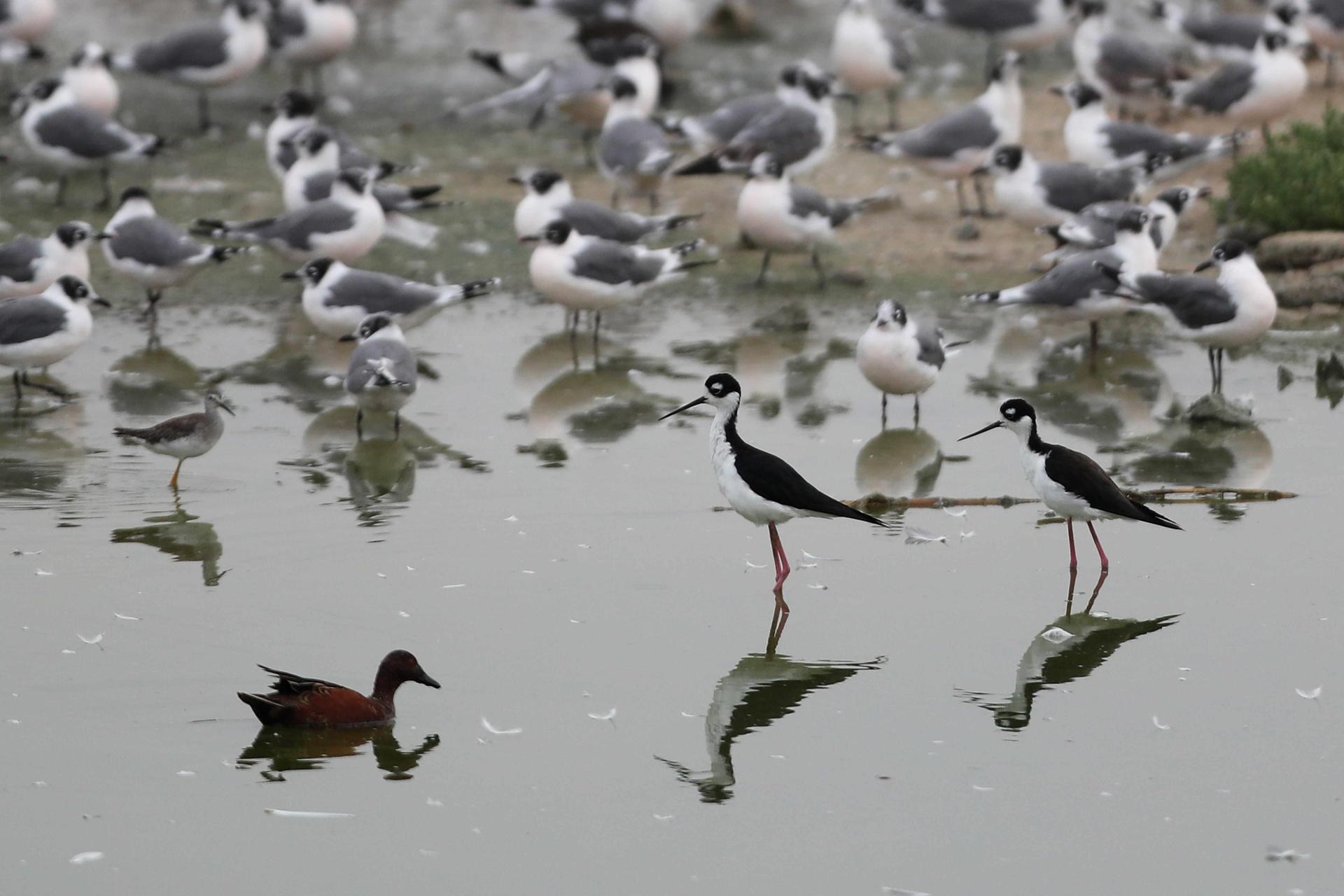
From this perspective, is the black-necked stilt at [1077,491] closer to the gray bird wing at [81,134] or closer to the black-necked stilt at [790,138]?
the black-necked stilt at [790,138]

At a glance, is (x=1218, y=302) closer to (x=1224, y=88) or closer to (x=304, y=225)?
(x=1224, y=88)

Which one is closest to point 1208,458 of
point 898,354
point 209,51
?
point 898,354

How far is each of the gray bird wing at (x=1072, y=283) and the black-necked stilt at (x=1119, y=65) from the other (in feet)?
19.1

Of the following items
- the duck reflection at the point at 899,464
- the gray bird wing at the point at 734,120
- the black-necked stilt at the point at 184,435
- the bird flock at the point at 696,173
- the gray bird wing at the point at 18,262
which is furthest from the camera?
the gray bird wing at the point at 734,120

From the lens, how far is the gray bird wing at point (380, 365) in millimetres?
11180

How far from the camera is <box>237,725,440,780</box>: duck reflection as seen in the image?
22.7 ft

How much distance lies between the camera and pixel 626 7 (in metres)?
21.0

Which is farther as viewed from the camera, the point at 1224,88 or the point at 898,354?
the point at 1224,88

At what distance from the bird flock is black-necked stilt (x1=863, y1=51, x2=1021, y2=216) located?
0.08 ft

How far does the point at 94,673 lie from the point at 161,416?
414 centimetres

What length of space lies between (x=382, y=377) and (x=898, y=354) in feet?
10.0

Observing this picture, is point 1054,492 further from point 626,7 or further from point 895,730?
point 626,7

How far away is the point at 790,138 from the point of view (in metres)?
16.7

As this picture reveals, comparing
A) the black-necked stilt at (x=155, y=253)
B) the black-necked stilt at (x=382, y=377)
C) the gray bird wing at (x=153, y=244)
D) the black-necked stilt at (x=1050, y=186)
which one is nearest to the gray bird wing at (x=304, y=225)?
the black-necked stilt at (x=155, y=253)
